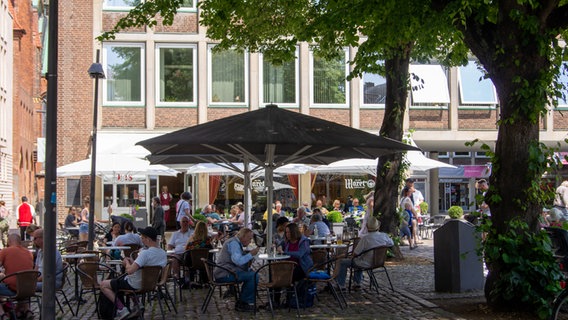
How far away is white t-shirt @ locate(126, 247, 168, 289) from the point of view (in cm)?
949

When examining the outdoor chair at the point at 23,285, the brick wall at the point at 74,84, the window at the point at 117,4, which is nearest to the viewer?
the outdoor chair at the point at 23,285

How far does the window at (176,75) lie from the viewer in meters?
29.9

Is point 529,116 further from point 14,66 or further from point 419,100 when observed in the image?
point 14,66

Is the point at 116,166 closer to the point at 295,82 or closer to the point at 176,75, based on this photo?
the point at 176,75

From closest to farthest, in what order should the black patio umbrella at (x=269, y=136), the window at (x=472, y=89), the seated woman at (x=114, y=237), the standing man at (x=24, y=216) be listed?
the black patio umbrella at (x=269, y=136)
the seated woman at (x=114, y=237)
the standing man at (x=24, y=216)
the window at (x=472, y=89)

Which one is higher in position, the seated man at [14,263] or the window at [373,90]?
the window at [373,90]

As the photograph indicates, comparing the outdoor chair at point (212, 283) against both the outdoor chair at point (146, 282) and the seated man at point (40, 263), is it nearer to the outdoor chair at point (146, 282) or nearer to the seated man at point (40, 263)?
the outdoor chair at point (146, 282)

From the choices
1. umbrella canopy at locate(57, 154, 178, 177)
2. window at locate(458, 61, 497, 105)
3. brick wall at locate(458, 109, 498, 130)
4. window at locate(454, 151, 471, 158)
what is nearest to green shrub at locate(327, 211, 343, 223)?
umbrella canopy at locate(57, 154, 178, 177)

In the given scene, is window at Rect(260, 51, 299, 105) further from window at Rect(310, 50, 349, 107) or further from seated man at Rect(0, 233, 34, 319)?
seated man at Rect(0, 233, 34, 319)

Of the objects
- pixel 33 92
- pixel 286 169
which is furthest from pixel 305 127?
pixel 33 92

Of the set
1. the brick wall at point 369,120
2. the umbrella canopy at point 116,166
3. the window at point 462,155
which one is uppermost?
the brick wall at point 369,120

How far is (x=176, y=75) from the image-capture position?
98.4 ft

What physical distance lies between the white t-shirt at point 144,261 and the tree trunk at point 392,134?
7672 mm

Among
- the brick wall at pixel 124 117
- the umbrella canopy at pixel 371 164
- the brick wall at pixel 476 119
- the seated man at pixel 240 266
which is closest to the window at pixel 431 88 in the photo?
the brick wall at pixel 476 119
